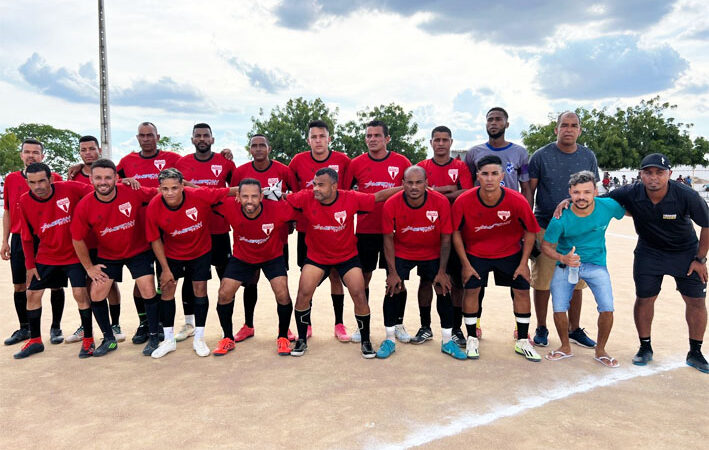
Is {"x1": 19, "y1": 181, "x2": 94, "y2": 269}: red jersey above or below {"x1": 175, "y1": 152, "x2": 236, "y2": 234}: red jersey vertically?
below

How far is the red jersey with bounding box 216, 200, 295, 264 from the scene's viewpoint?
5316 millimetres

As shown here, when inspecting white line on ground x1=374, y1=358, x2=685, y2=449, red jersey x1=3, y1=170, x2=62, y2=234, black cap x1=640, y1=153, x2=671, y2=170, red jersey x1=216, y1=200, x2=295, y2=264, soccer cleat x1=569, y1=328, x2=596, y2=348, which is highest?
black cap x1=640, y1=153, x2=671, y2=170

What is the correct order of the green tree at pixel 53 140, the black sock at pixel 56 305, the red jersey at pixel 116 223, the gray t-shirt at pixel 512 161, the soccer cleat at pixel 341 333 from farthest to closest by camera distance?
the green tree at pixel 53 140 → the black sock at pixel 56 305 → the soccer cleat at pixel 341 333 → the gray t-shirt at pixel 512 161 → the red jersey at pixel 116 223

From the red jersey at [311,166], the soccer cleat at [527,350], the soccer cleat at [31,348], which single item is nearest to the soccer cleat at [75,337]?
the soccer cleat at [31,348]

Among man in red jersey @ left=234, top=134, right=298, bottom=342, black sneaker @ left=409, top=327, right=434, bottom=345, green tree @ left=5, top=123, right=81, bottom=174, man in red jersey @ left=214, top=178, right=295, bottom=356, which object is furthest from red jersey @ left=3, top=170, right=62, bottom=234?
green tree @ left=5, top=123, right=81, bottom=174

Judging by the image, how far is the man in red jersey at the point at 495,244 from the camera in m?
5.04

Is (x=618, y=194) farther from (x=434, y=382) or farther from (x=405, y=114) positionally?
(x=405, y=114)

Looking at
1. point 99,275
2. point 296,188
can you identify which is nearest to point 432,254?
point 296,188

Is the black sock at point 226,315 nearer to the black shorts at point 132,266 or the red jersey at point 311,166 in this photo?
the black shorts at point 132,266

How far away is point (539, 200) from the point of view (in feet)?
18.5

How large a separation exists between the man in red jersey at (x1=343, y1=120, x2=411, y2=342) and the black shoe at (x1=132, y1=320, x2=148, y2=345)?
9.09ft

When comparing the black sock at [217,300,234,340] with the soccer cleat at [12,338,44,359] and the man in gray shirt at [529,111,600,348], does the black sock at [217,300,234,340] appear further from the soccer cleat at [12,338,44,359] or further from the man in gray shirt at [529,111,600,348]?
the man in gray shirt at [529,111,600,348]

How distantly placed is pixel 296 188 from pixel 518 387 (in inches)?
138

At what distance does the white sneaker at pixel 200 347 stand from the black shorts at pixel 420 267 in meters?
2.32
